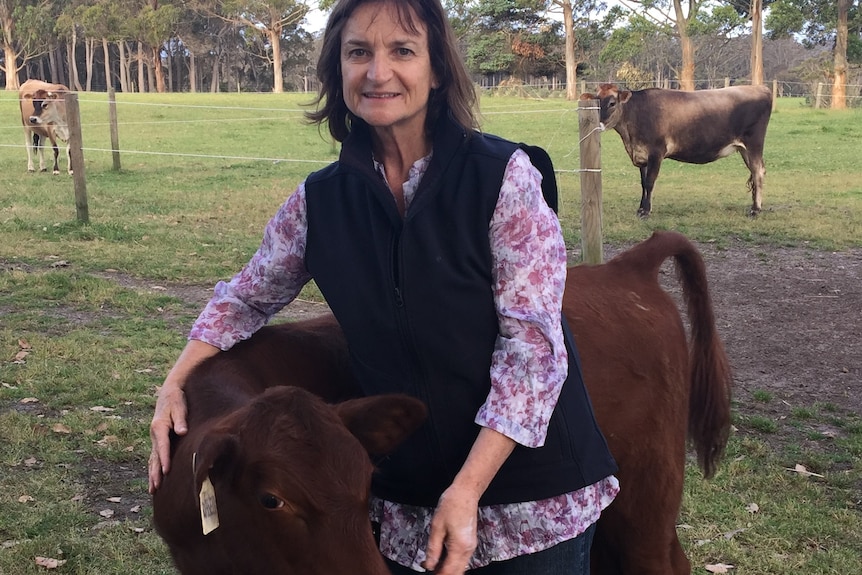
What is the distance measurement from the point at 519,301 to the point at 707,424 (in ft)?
5.11

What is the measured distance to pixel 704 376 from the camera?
307cm

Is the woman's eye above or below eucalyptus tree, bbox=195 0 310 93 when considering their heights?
below

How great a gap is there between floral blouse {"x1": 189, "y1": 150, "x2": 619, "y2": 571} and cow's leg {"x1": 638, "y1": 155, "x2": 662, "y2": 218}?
973cm

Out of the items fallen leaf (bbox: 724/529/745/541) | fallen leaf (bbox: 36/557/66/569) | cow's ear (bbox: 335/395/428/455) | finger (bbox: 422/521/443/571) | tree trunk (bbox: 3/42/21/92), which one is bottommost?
fallen leaf (bbox: 724/529/745/541)

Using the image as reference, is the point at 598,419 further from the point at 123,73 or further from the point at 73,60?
the point at 73,60

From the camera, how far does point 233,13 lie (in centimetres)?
5494

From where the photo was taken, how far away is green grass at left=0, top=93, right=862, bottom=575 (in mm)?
3688

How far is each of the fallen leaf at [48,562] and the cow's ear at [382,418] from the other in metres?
2.22

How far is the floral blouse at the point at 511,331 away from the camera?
181cm

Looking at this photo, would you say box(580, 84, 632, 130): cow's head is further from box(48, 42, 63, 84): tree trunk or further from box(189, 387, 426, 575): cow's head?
box(48, 42, 63, 84): tree trunk

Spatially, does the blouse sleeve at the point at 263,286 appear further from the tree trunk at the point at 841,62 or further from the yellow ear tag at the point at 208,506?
the tree trunk at the point at 841,62

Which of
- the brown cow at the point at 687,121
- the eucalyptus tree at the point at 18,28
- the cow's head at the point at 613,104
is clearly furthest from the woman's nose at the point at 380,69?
the eucalyptus tree at the point at 18,28

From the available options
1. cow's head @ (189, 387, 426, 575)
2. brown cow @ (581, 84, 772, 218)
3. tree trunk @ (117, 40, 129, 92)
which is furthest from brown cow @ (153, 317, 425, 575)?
tree trunk @ (117, 40, 129, 92)

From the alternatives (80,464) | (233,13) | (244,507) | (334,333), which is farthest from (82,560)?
(233,13)
